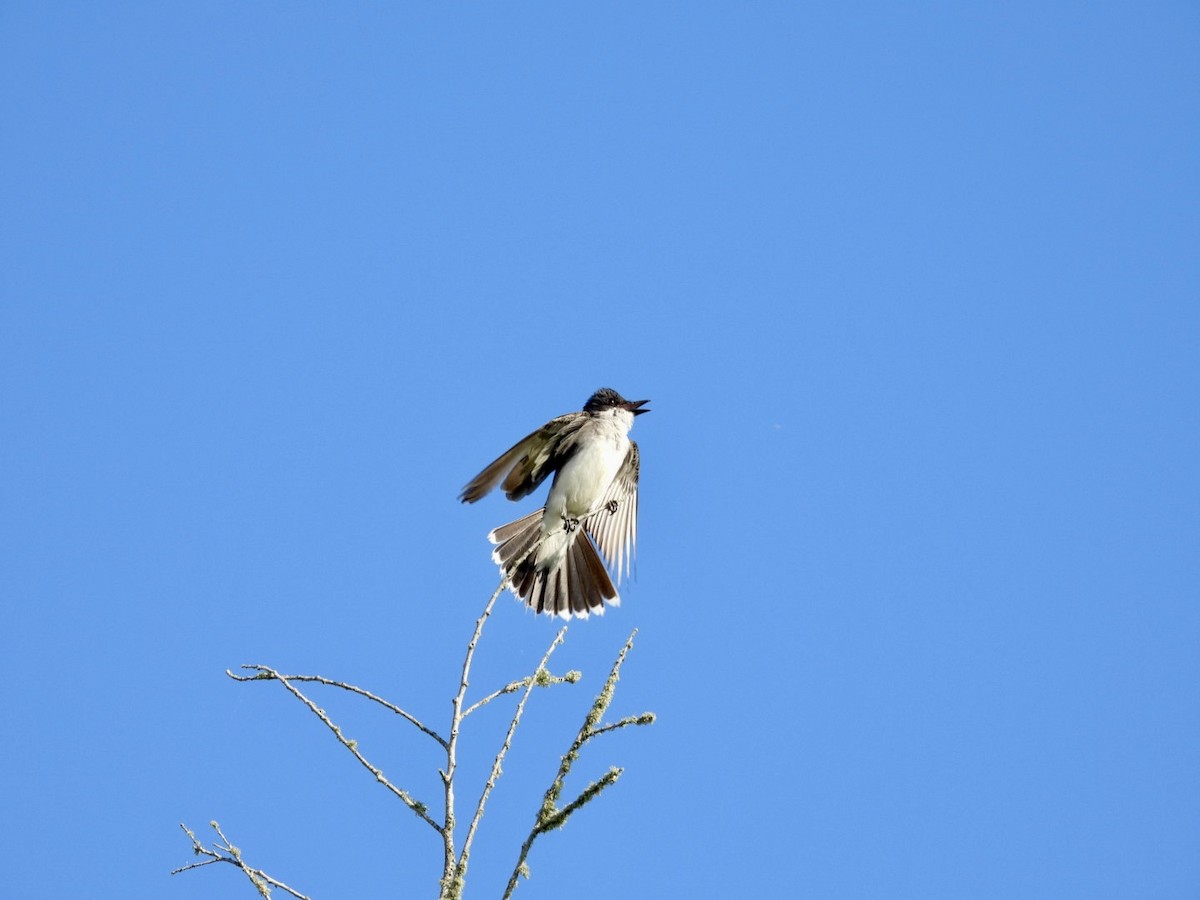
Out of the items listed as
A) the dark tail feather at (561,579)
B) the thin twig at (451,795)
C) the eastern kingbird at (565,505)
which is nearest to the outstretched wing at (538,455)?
the eastern kingbird at (565,505)

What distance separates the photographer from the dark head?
8820 mm

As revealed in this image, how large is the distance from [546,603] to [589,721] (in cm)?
425

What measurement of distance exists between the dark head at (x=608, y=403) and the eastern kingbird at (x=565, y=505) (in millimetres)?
11

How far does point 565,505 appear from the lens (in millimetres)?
8367

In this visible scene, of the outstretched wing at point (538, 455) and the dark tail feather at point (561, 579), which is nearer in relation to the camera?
the dark tail feather at point (561, 579)

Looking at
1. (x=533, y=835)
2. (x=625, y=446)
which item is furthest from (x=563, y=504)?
(x=533, y=835)

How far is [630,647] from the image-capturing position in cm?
404

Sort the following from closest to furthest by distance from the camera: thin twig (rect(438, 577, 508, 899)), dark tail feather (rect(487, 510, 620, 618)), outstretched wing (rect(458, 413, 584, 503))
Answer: thin twig (rect(438, 577, 508, 899)) → dark tail feather (rect(487, 510, 620, 618)) → outstretched wing (rect(458, 413, 584, 503))

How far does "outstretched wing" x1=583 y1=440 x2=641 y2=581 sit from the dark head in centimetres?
31

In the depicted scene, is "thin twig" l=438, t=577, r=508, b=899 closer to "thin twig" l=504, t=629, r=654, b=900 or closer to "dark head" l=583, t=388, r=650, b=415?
"thin twig" l=504, t=629, r=654, b=900

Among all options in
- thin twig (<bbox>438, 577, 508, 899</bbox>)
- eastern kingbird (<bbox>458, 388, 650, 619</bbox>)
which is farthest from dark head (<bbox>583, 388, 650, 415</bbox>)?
thin twig (<bbox>438, 577, 508, 899</bbox>)

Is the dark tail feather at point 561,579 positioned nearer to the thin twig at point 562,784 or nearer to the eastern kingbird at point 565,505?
the eastern kingbird at point 565,505

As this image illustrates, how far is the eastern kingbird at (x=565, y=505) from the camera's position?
317 inches

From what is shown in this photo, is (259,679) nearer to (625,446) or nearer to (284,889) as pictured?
(284,889)
